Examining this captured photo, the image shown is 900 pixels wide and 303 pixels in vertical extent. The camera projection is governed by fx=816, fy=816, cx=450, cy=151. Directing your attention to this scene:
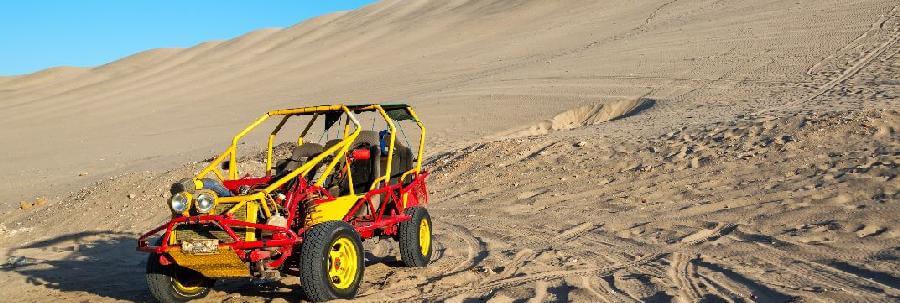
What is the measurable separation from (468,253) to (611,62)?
58.1 feet

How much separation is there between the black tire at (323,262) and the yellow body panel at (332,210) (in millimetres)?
385

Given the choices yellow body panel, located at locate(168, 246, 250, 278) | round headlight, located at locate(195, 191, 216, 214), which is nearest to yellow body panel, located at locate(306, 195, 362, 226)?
yellow body panel, located at locate(168, 246, 250, 278)

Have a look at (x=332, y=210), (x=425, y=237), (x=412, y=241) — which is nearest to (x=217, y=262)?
(x=332, y=210)

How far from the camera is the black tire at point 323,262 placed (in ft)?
17.2

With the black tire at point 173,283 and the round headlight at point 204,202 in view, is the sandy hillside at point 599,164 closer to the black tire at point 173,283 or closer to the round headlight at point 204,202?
the black tire at point 173,283

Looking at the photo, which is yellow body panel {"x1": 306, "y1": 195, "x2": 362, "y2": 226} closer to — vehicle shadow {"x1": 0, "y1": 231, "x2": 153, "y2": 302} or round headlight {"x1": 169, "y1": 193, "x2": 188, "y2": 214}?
round headlight {"x1": 169, "y1": 193, "x2": 188, "y2": 214}

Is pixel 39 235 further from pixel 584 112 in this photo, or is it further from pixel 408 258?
pixel 584 112

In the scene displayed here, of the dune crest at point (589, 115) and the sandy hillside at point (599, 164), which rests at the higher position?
the sandy hillside at point (599, 164)

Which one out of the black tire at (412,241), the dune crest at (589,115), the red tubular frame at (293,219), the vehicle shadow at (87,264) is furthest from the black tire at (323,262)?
the dune crest at (589,115)

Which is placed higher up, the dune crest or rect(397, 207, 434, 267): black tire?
rect(397, 207, 434, 267): black tire

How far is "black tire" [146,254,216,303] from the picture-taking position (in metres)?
5.80

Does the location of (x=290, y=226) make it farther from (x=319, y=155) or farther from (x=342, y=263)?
(x=319, y=155)

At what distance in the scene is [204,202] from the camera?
5.29 m

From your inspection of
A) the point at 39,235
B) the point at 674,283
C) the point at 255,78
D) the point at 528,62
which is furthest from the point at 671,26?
the point at 674,283
